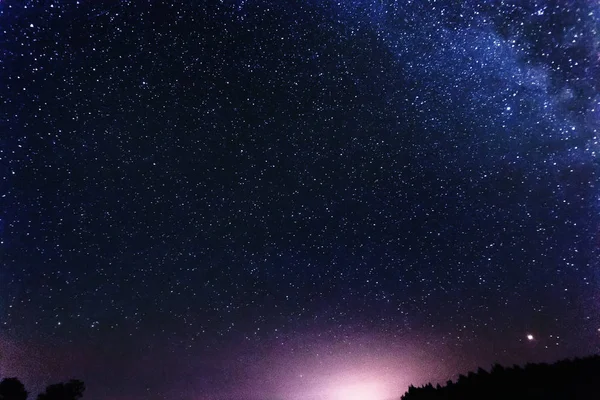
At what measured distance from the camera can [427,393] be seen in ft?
57.6

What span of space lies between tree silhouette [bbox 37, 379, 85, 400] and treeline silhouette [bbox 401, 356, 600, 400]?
3230 cm

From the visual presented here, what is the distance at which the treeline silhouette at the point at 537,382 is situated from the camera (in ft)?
34.6

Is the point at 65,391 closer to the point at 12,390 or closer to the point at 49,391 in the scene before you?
the point at 49,391

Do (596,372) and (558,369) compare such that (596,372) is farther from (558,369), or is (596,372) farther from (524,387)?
(524,387)

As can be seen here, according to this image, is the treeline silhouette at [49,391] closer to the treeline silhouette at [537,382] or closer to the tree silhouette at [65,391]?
the tree silhouette at [65,391]

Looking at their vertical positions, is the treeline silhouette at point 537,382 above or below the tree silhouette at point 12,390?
below

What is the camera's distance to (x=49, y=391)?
3103 centimetres

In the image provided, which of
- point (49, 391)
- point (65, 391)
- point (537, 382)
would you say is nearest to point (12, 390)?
point (49, 391)

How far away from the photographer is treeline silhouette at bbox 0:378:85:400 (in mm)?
28797

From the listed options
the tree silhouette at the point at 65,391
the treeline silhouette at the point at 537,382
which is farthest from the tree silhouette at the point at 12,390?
the treeline silhouette at the point at 537,382

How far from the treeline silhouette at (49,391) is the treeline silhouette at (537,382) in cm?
3237

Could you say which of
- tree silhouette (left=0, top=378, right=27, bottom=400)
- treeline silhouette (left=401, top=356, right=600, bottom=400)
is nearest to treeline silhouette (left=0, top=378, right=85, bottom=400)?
tree silhouette (left=0, top=378, right=27, bottom=400)

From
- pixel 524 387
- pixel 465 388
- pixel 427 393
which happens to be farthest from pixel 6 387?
pixel 524 387

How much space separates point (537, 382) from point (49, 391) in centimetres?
3608
